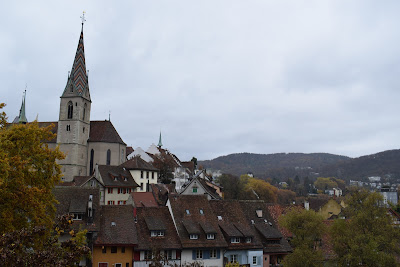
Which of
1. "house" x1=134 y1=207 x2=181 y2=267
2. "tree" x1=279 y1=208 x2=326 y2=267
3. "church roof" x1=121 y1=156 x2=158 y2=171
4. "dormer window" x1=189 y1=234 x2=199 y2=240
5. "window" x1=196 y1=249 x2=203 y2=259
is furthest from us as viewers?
"church roof" x1=121 y1=156 x2=158 y2=171

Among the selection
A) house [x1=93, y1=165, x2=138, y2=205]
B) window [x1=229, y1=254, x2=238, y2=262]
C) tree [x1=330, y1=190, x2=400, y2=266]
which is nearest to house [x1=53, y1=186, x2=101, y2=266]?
window [x1=229, y1=254, x2=238, y2=262]

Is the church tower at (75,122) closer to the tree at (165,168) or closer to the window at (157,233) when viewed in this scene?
the tree at (165,168)

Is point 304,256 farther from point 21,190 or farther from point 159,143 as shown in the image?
point 159,143

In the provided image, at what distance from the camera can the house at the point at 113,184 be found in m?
60.2

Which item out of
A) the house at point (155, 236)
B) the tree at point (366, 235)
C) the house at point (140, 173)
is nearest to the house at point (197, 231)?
the house at point (155, 236)

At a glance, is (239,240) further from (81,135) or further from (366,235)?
(81,135)

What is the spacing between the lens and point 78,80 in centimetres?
8069

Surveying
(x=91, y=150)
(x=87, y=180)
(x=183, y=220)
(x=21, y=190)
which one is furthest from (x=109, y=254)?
(x=91, y=150)

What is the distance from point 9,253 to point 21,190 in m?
11.0

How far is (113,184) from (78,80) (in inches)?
1149

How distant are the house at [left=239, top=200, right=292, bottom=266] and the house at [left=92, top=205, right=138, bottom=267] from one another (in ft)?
45.8

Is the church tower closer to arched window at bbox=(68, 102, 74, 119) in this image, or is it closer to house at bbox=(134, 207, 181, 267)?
arched window at bbox=(68, 102, 74, 119)

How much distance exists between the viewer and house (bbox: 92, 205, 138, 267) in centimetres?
3538

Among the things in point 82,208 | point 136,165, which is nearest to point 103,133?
point 136,165
